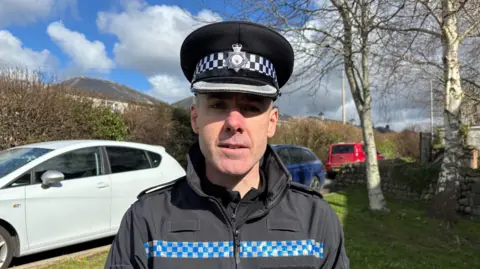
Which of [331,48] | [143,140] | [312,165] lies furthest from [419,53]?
[143,140]

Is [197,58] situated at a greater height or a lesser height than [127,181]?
greater

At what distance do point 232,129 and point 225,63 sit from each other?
265 millimetres

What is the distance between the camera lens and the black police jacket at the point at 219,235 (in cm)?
137

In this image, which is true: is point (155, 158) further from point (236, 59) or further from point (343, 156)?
point (343, 156)

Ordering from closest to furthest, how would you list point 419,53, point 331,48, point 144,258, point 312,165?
point 144,258
point 331,48
point 419,53
point 312,165

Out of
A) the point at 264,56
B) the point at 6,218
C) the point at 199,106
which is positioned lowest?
the point at 6,218

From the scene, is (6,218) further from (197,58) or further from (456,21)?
(456,21)

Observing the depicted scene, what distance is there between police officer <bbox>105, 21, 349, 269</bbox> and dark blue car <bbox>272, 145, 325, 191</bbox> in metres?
8.00

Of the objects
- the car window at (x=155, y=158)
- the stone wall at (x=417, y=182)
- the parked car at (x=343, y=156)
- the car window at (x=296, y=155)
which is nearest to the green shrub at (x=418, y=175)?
the stone wall at (x=417, y=182)

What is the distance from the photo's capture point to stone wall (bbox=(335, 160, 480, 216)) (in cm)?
877

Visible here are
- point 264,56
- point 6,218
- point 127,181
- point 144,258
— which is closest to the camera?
point 144,258

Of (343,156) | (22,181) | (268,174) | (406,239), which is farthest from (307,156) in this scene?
(268,174)

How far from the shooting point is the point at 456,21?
8227 millimetres

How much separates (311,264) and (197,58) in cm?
91
